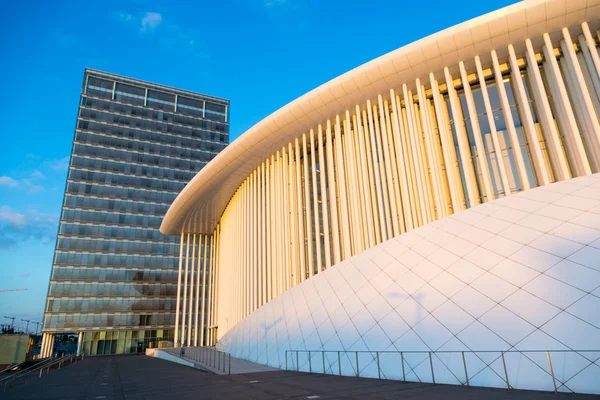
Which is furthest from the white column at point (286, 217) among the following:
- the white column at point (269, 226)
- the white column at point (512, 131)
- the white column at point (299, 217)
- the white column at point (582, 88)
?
the white column at point (582, 88)

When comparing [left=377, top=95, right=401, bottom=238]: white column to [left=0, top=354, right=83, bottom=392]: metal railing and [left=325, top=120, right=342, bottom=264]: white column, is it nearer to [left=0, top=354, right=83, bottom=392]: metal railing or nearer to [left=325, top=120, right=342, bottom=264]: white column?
[left=325, top=120, right=342, bottom=264]: white column

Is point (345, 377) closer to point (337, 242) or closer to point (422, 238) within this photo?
point (422, 238)

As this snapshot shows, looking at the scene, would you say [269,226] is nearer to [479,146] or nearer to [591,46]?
[479,146]

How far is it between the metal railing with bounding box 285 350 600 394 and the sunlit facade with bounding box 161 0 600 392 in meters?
0.30

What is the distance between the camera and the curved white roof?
17.6m

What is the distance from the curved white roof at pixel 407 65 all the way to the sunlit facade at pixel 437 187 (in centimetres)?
8

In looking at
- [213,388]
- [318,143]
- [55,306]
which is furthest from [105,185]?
[213,388]

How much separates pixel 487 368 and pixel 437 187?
11.1m

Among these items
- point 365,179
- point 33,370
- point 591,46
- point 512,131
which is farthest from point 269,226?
point 591,46

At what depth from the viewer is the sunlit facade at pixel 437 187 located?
11.9 meters

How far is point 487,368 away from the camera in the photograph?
973cm

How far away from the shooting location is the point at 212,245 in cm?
4525

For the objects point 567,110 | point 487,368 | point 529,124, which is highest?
point 567,110

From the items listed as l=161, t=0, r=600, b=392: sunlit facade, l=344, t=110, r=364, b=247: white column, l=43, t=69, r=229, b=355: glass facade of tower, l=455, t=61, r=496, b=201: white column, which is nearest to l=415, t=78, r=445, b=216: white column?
l=161, t=0, r=600, b=392: sunlit facade
